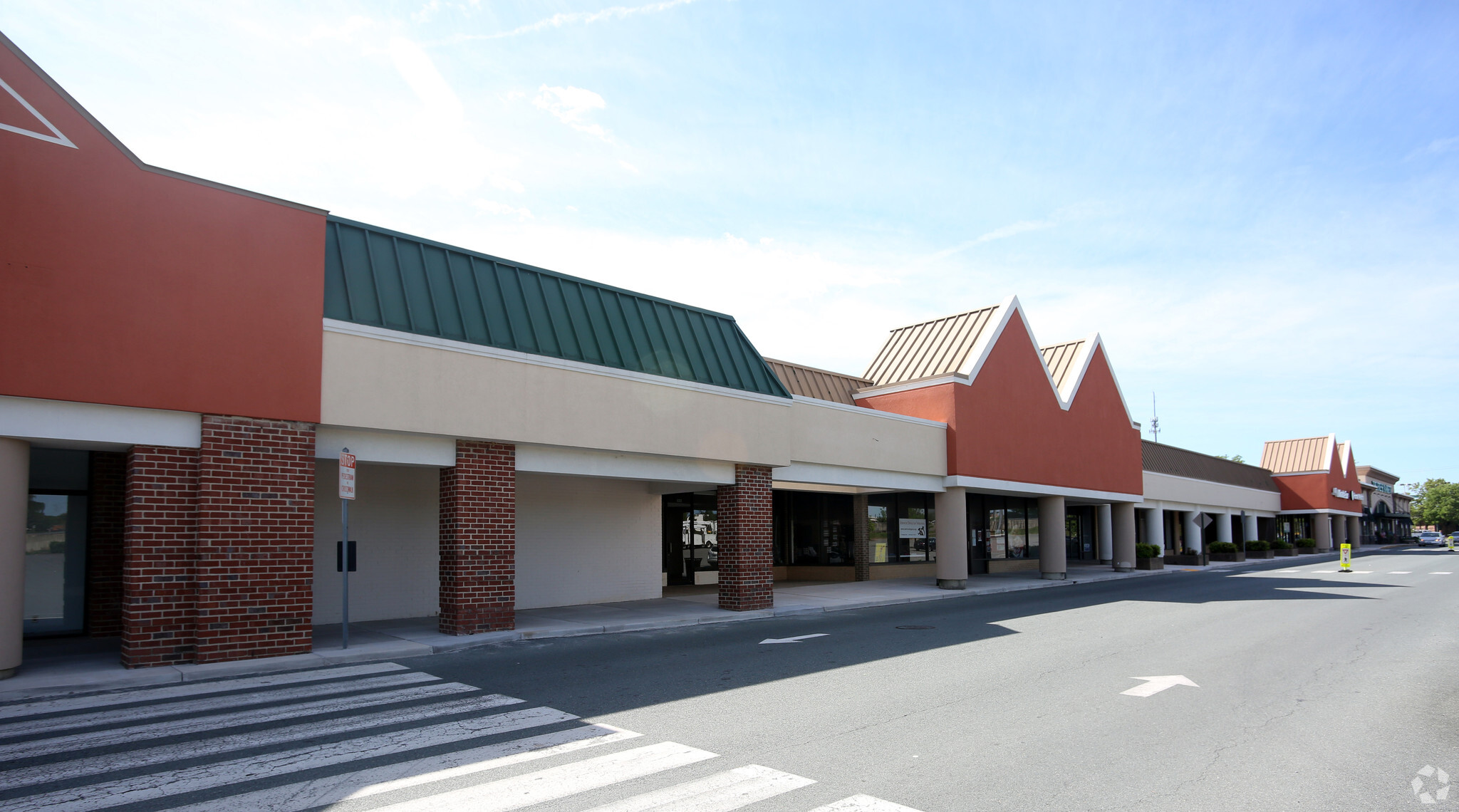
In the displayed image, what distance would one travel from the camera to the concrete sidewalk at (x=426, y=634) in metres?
9.88

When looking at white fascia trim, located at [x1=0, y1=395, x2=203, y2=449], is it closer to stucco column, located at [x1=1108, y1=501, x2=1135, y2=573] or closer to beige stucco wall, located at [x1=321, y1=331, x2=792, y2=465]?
beige stucco wall, located at [x1=321, y1=331, x2=792, y2=465]

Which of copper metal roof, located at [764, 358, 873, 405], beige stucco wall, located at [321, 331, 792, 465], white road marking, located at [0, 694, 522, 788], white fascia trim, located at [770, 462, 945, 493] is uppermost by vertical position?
copper metal roof, located at [764, 358, 873, 405]

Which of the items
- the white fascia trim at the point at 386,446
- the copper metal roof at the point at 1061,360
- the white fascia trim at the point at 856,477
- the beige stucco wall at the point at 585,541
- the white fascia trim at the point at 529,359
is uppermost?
the copper metal roof at the point at 1061,360

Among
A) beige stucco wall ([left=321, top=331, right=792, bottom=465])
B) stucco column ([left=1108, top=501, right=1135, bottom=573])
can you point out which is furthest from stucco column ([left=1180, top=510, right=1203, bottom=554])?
beige stucco wall ([left=321, top=331, right=792, bottom=465])

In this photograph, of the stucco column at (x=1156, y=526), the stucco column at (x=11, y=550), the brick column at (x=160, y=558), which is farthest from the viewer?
the stucco column at (x=1156, y=526)

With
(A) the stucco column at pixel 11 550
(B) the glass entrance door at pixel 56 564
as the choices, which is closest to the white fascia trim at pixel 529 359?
(A) the stucco column at pixel 11 550

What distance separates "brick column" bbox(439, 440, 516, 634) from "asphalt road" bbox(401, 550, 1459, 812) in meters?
1.08

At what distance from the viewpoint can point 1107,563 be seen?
4091 centimetres

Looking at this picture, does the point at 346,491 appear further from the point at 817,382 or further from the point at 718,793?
the point at 817,382

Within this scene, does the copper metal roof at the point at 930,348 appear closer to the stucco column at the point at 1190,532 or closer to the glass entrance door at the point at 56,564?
the glass entrance door at the point at 56,564

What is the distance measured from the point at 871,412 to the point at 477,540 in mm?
11238

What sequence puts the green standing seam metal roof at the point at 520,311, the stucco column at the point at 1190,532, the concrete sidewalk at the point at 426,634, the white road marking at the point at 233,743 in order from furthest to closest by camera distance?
the stucco column at the point at 1190,532 → the green standing seam metal roof at the point at 520,311 → the concrete sidewalk at the point at 426,634 → the white road marking at the point at 233,743

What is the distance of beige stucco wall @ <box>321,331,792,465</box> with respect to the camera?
1253 cm

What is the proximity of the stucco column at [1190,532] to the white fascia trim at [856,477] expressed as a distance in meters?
23.5
